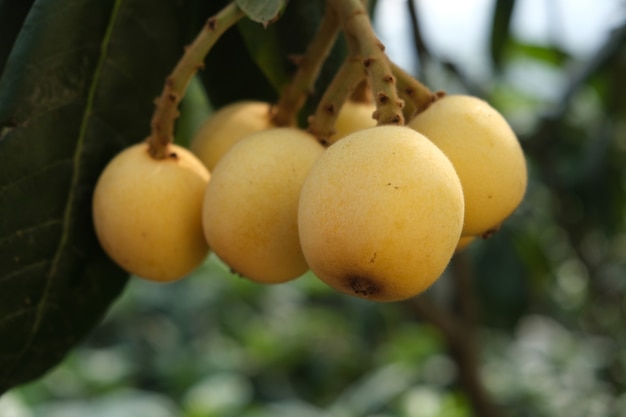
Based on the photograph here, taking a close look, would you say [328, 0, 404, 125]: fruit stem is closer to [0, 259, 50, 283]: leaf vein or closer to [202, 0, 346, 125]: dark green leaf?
[202, 0, 346, 125]: dark green leaf

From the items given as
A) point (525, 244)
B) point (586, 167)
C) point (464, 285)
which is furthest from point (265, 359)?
point (464, 285)

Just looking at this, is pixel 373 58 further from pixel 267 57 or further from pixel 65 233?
pixel 65 233

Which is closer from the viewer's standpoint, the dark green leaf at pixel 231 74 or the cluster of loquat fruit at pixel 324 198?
the cluster of loquat fruit at pixel 324 198

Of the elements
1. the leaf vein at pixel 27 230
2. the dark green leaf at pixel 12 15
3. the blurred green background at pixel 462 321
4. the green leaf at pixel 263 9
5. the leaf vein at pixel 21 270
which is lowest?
the blurred green background at pixel 462 321

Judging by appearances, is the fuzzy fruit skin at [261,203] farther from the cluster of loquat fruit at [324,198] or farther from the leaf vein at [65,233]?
the leaf vein at [65,233]

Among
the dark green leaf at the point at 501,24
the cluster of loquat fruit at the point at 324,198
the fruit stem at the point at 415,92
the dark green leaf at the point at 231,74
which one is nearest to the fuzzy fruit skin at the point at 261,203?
the cluster of loquat fruit at the point at 324,198

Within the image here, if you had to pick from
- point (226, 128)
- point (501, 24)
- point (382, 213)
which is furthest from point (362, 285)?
point (501, 24)
